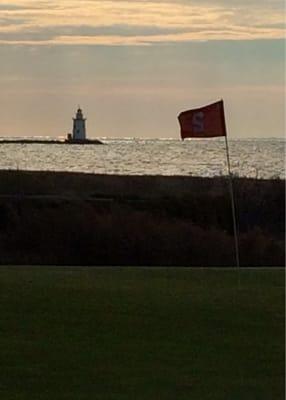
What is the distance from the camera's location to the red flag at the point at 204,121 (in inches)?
683

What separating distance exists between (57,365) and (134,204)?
27693 millimetres

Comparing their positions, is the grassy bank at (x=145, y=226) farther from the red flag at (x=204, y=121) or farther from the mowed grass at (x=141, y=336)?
the red flag at (x=204, y=121)

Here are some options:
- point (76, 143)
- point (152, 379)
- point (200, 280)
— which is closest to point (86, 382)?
point (152, 379)

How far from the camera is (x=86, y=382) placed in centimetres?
1066

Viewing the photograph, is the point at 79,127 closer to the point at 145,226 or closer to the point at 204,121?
the point at 145,226

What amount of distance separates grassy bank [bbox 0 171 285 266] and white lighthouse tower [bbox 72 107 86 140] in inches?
2052

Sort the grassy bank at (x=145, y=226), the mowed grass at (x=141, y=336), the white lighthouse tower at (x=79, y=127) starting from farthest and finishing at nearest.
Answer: the white lighthouse tower at (x=79, y=127) < the grassy bank at (x=145, y=226) < the mowed grass at (x=141, y=336)

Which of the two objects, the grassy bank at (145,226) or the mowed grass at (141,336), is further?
the grassy bank at (145,226)

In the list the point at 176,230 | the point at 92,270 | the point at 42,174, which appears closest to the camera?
the point at 92,270

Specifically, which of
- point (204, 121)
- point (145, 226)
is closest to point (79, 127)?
point (145, 226)

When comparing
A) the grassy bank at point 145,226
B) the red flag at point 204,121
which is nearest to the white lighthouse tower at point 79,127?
the grassy bank at point 145,226

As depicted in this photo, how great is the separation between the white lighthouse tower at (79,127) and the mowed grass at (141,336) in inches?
3075

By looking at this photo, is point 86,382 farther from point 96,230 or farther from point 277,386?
point 96,230

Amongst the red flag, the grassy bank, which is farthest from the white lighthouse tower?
the red flag
